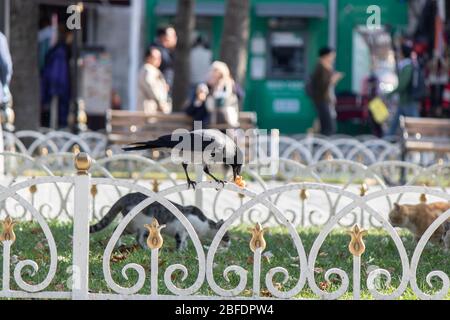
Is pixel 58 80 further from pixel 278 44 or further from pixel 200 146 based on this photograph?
pixel 200 146

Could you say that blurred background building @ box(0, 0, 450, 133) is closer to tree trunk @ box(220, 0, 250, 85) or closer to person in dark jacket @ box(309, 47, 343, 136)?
person in dark jacket @ box(309, 47, 343, 136)

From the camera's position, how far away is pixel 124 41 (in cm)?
2441

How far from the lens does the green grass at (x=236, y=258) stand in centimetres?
781

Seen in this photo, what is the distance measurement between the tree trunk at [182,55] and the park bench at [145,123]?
4086mm

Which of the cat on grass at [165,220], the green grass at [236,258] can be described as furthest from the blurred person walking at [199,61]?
the cat on grass at [165,220]

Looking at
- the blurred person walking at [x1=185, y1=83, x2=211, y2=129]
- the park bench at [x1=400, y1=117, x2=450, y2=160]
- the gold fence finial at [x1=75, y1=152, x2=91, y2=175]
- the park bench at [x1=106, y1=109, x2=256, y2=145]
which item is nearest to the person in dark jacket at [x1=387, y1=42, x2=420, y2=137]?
the park bench at [x1=400, y1=117, x2=450, y2=160]

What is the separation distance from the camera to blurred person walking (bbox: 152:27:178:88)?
70.1 ft

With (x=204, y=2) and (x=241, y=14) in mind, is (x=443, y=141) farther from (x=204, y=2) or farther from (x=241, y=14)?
(x=204, y=2)

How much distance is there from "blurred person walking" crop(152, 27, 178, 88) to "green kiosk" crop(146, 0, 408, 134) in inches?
114

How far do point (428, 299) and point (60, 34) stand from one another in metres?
16.7

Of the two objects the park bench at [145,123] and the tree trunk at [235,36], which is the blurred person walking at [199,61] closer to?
the tree trunk at [235,36]

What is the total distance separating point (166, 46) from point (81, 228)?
15158 mm

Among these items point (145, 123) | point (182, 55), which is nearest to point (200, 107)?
point (145, 123)

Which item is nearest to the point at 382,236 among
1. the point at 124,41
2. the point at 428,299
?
the point at 428,299
